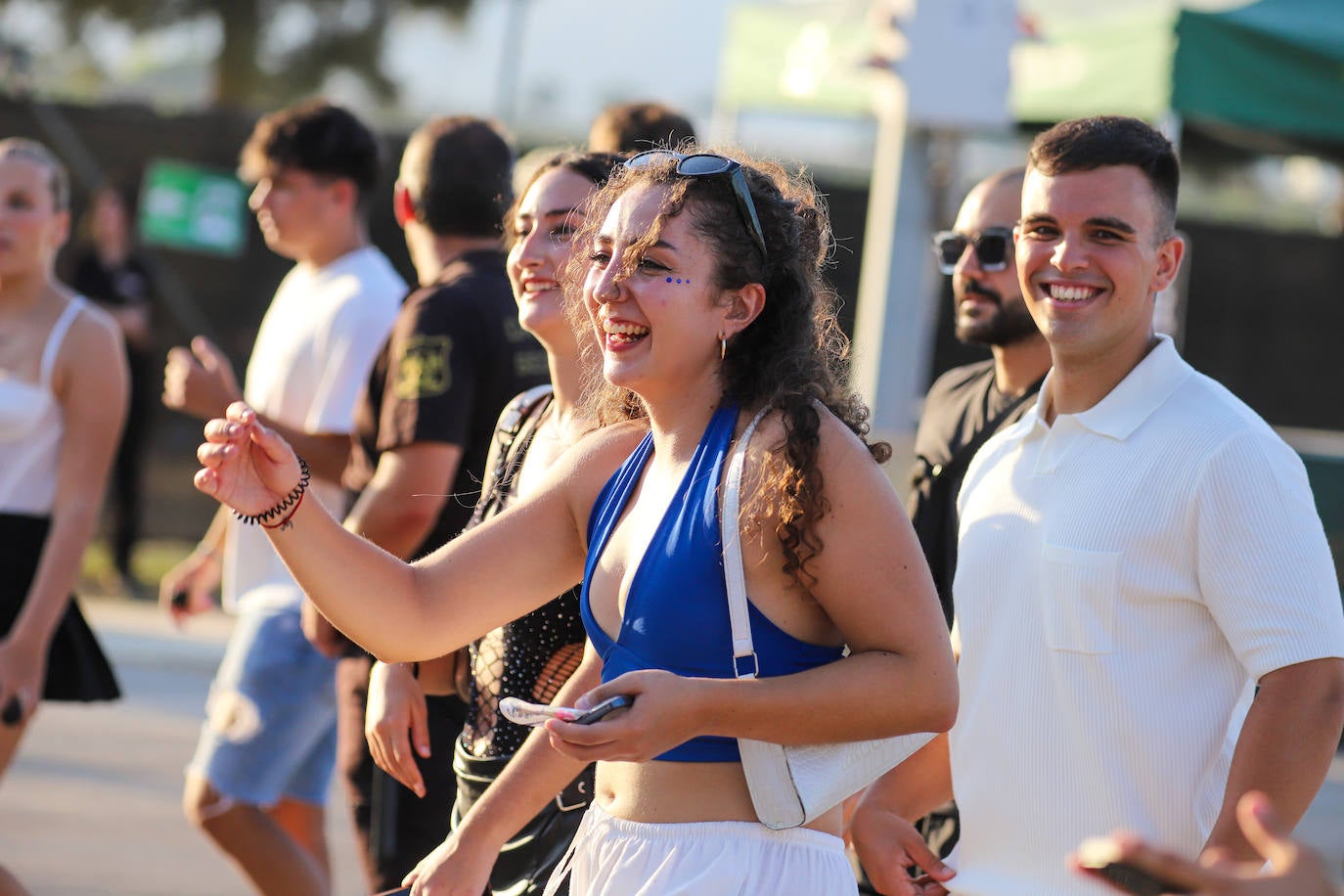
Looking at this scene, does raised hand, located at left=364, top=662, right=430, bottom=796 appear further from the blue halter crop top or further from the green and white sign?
the green and white sign

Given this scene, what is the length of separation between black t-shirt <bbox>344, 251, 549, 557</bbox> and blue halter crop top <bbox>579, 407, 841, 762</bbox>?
1.66 m

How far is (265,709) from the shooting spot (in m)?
4.69

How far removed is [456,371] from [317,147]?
1376 millimetres

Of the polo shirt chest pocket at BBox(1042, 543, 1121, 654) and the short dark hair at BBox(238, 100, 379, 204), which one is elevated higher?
the short dark hair at BBox(238, 100, 379, 204)

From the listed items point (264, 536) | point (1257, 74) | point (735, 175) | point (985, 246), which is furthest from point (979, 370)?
point (1257, 74)

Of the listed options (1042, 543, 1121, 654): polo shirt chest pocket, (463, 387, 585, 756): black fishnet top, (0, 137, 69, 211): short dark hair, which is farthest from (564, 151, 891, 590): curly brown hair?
(0, 137, 69, 211): short dark hair

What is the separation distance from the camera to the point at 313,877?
470cm

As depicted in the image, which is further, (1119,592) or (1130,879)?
(1119,592)

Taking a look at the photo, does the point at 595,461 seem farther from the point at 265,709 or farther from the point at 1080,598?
the point at 265,709

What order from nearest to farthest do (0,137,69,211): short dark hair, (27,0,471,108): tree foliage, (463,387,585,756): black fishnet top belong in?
(463,387,585,756): black fishnet top
(0,137,69,211): short dark hair
(27,0,471,108): tree foliage

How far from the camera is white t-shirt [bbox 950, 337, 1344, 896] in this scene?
267cm

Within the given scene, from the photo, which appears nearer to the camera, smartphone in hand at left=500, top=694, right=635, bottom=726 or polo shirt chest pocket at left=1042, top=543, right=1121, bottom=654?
smartphone in hand at left=500, top=694, right=635, bottom=726

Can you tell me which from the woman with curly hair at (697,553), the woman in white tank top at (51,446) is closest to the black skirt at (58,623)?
the woman in white tank top at (51,446)

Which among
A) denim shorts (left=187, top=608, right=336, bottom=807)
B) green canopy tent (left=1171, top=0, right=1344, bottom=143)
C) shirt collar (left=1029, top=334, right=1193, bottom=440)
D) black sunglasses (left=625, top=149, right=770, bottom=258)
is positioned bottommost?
denim shorts (left=187, top=608, right=336, bottom=807)
